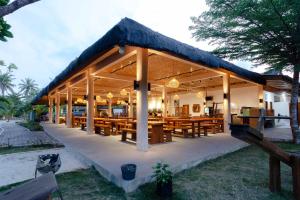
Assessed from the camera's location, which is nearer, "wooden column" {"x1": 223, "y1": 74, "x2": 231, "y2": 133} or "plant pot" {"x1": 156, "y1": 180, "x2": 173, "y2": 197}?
"plant pot" {"x1": 156, "y1": 180, "x2": 173, "y2": 197}

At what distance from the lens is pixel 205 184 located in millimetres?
3328

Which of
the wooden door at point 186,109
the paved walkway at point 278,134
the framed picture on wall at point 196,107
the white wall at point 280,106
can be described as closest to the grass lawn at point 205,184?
the paved walkway at point 278,134

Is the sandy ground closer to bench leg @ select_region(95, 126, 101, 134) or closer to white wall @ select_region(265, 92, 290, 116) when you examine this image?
bench leg @ select_region(95, 126, 101, 134)

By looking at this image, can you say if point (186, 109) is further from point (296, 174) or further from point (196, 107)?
point (296, 174)

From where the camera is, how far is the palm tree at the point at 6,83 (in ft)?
137

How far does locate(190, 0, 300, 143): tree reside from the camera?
241 inches

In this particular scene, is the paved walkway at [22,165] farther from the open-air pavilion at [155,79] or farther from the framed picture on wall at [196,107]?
the framed picture on wall at [196,107]

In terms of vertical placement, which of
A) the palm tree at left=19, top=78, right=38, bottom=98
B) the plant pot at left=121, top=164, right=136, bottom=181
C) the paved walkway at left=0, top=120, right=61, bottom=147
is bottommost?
the paved walkway at left=0, top=120, right=61, bottom=147

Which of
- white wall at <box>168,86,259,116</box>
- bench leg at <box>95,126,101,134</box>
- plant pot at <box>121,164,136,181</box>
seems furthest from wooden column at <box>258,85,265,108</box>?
plant pot at <box>121,164,136,181</box>

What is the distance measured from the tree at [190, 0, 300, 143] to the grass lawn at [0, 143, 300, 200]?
14.6 feet

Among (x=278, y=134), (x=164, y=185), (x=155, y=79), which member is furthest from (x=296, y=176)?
(x=155, y=79)

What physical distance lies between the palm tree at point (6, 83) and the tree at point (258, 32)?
152 feet

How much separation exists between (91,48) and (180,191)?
4212 mm

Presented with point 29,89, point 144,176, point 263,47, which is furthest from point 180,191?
point 29,89
